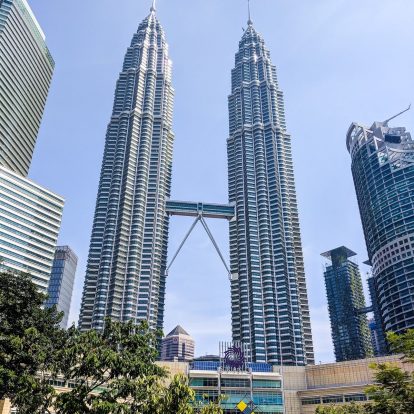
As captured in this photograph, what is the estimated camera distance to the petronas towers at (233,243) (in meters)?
155

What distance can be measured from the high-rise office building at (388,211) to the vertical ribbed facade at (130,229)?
87781mm

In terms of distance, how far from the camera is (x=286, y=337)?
151m

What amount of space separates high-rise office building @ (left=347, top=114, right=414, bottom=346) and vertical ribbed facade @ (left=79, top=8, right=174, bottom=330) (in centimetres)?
8778

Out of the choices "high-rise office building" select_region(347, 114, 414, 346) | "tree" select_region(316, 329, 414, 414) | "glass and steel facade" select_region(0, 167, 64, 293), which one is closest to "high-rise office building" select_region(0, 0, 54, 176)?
"glass and steel facade" select_region(0, 167, 64, 293)

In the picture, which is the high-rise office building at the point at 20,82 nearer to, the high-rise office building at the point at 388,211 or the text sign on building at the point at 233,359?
the text sign on building at the point at 233,359

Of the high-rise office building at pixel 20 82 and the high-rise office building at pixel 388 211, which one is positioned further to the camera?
the high-rise office building at pixel 388 211

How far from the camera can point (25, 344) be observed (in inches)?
1810

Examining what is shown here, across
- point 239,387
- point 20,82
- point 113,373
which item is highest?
point 20,82

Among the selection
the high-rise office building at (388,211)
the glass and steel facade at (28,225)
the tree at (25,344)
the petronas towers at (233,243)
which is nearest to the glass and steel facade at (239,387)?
the tree at (25,344)

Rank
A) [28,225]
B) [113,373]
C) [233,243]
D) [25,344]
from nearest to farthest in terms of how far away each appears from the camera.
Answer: [113,373]
[25,344]
[28,225]
[233,243]

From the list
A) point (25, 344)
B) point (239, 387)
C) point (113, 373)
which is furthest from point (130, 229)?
point (113, 373)

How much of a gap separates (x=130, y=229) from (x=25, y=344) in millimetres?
124557

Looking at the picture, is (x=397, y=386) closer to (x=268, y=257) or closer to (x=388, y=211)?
(x=268, y=257)

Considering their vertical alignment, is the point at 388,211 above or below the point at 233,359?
above
